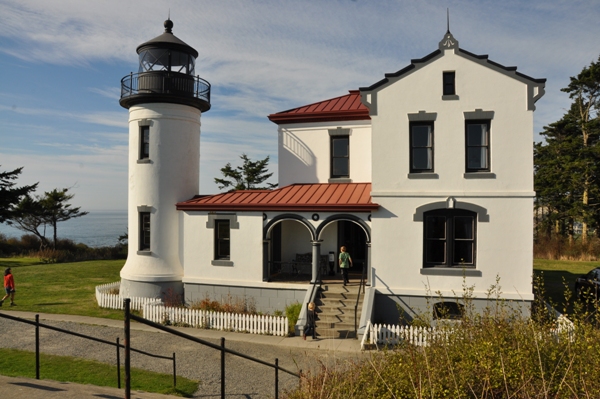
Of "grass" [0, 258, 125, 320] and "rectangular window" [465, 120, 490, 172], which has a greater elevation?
"rectangular window" [465, 120, 490, 172]

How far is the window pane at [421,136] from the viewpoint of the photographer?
14922mm

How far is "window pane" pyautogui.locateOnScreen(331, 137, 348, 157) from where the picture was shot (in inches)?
735

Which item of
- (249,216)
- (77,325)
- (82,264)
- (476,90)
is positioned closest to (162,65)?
(249,216)

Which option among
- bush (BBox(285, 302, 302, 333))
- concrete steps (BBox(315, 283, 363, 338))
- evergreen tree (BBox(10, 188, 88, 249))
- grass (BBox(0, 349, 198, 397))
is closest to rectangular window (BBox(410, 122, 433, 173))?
concrete steps (BBox(315, 283, 363, 338))

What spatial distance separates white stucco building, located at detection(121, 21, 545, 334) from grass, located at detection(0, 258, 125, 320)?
233 centimetres

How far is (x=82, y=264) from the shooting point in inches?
1243

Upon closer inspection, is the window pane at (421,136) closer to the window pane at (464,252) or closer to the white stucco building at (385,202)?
the white stucco building at (385,202)

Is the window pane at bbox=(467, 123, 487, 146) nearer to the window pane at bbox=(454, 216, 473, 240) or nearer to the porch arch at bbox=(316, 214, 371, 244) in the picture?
the window pane at bbox=(454, 216, 473, 240)

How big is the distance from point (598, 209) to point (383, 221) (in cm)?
2984

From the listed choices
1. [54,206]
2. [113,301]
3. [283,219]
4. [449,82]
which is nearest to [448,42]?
[449,82]

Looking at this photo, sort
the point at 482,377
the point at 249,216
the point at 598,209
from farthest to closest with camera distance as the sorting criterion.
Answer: the point at 598,209
the point at 249,216
the point at 482,377

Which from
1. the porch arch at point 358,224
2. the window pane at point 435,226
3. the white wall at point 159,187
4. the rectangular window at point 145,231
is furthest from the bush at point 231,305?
the window pane at point 435,226

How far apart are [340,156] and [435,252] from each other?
6278 mm

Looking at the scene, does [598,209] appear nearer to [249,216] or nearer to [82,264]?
[249,216]
